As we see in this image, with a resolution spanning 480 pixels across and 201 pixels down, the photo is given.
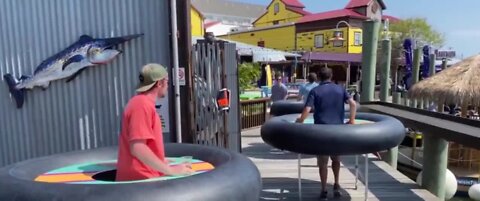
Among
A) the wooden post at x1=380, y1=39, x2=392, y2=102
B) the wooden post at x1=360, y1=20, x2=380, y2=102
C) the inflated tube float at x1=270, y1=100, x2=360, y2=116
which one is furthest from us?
the wooden post at x1=380, y1=39, x2=392, y2=102

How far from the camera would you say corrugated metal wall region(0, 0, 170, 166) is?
405 cm

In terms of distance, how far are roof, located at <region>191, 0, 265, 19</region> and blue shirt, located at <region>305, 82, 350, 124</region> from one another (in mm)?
51823

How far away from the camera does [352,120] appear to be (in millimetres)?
3930

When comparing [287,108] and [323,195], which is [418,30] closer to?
[287,108]

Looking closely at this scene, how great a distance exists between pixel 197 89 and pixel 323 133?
5.30 feet

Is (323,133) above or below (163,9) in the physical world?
below

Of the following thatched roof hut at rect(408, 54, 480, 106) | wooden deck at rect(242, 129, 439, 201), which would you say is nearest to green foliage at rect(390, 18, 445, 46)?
thatched roof hut at rect(408, 54, 480, 106)

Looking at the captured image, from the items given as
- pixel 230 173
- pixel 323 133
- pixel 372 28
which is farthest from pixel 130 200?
pixel 372 28

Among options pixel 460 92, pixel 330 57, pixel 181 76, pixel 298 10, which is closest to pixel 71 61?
pixel 181 76

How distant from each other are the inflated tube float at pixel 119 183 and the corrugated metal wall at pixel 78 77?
1488 millimetres

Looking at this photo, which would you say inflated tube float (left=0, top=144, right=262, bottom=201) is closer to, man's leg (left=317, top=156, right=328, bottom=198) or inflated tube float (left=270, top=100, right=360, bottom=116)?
man's leg (left=317, top=156, right=328, bottom=198)

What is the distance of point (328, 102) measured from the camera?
3.88 meters

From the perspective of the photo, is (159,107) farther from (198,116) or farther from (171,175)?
(171,175)

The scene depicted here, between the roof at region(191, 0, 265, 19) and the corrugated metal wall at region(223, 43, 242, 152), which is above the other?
the roof at region(191, 0, 265, 19)
